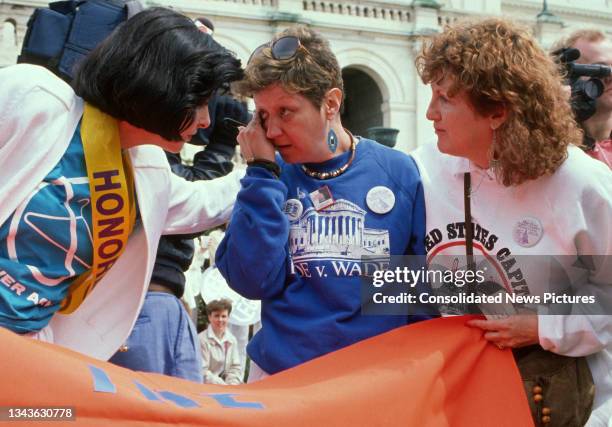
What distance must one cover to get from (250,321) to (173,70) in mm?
7207

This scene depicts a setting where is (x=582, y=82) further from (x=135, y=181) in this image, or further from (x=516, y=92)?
(x=135, y=181)

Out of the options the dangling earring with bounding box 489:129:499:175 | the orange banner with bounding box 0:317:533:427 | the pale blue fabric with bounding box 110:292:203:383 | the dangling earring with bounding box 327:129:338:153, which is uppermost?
the dangling earring with bounding box 327:129:338:153

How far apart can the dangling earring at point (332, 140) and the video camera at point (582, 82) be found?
109 cm

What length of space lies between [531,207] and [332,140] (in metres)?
0.75

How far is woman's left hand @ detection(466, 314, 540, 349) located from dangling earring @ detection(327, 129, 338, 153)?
806 mm

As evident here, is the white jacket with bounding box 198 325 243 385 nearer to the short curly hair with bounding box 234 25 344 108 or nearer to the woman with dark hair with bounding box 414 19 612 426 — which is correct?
the short curly hair with bounding box 234 25 344 108

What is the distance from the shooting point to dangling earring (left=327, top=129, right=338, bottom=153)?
10.1 feet

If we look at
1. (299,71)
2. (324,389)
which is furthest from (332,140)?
(324,389)

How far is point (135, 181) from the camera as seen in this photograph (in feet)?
9.61

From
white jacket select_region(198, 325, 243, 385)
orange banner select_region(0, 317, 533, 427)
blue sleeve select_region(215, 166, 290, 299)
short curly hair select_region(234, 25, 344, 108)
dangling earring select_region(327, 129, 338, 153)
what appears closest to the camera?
orange banner select_region(0, 317, 533, 427)

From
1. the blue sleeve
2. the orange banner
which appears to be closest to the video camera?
the orange banner

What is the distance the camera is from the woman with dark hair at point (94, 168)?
2.59 metres

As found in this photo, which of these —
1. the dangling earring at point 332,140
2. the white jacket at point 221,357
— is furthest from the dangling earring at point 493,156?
the white jacket at point 221,357

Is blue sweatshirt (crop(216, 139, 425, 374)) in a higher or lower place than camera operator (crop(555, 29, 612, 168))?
lower
